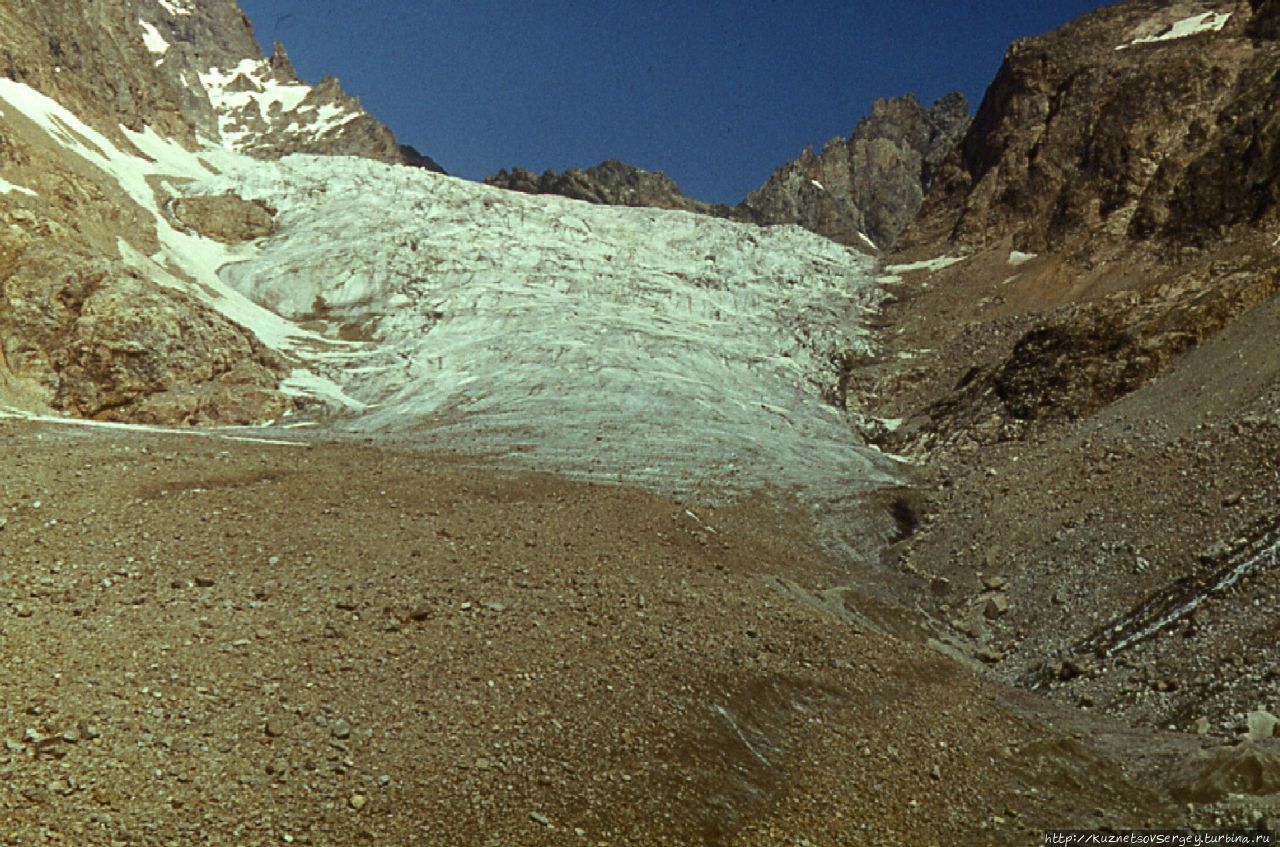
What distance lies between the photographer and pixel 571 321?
2279 inches

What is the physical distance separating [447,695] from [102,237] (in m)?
49.4

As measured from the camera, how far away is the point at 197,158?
273 ft

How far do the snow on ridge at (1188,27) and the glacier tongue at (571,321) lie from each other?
29367mm

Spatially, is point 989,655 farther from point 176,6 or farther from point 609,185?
point 176,6

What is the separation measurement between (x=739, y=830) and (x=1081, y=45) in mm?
94995

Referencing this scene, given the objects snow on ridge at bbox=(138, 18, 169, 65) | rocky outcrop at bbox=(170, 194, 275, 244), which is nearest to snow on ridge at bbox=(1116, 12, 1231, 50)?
rocky outcrop at bbox=(170, 194, 275, 244)

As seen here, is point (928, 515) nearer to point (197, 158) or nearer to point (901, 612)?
point (901, 612)

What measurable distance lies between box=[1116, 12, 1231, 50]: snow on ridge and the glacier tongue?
2937 centimetres

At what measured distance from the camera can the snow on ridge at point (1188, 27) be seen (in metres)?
80.1

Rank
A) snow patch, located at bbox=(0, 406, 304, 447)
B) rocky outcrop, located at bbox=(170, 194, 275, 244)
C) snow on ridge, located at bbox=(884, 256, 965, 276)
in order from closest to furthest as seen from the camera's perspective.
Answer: snow patch, located at bbox=(0, 406, 304, 447), rocky outcrop, located at bbox=(170, 194, 275, 244), snow on ridge, located at bbox=(884, 256, 965, 276)

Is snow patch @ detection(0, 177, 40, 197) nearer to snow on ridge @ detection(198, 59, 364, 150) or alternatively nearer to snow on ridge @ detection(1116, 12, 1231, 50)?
snow on ridge @ detection(1116, 12, 1231, 50)

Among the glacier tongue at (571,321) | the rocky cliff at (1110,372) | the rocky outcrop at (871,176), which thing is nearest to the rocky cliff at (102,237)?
the glacier tongue at (571,321)

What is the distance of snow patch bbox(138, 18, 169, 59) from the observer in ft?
558

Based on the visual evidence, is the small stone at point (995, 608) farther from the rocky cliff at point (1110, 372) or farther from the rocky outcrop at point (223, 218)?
the rocky outcrop at point (223, 218)
